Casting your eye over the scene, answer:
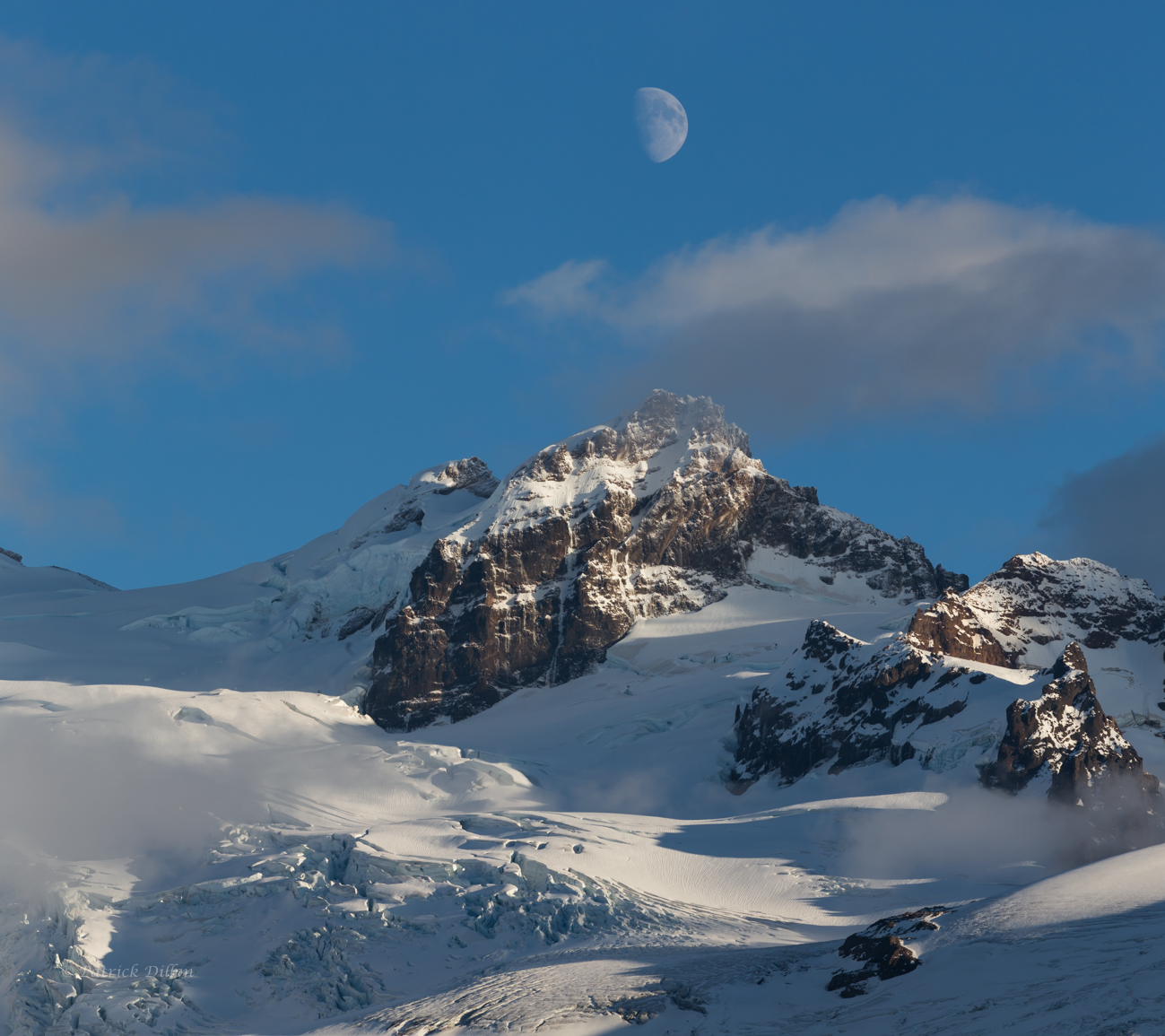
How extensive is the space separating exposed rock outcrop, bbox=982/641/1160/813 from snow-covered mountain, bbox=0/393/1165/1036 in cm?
25

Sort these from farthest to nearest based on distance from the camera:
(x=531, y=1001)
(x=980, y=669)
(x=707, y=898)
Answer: (x=980, y=669), (x=707, y=898), (x=531, y=1001)

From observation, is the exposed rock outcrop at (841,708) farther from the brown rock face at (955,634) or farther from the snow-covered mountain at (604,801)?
the brown rock face at (955,634)

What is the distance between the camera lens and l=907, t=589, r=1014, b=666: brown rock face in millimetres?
144500

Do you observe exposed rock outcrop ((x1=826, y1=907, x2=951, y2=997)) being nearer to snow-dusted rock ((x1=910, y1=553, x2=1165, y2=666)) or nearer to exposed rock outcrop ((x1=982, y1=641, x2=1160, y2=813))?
exposed rock outcrop ((x1=982, y1=641, x2=1160, y2=813))

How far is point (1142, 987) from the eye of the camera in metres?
64.1

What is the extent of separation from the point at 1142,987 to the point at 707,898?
120 ft


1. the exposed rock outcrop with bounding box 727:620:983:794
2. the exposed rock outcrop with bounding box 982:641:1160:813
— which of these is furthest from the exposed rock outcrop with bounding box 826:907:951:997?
the exposed rock outcrop with bounding box 727:620:983:794

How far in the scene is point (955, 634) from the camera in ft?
492

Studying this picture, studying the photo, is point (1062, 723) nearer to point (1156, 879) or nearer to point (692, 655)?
point (1156, 879)

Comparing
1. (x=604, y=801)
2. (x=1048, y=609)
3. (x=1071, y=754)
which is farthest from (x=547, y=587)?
(x=1071, y=754)

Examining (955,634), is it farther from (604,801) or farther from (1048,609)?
(604,801)

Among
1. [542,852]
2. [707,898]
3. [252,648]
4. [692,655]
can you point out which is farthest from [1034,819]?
[252,648]

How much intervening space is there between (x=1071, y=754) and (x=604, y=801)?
119ft

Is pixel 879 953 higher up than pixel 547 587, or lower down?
lower down
